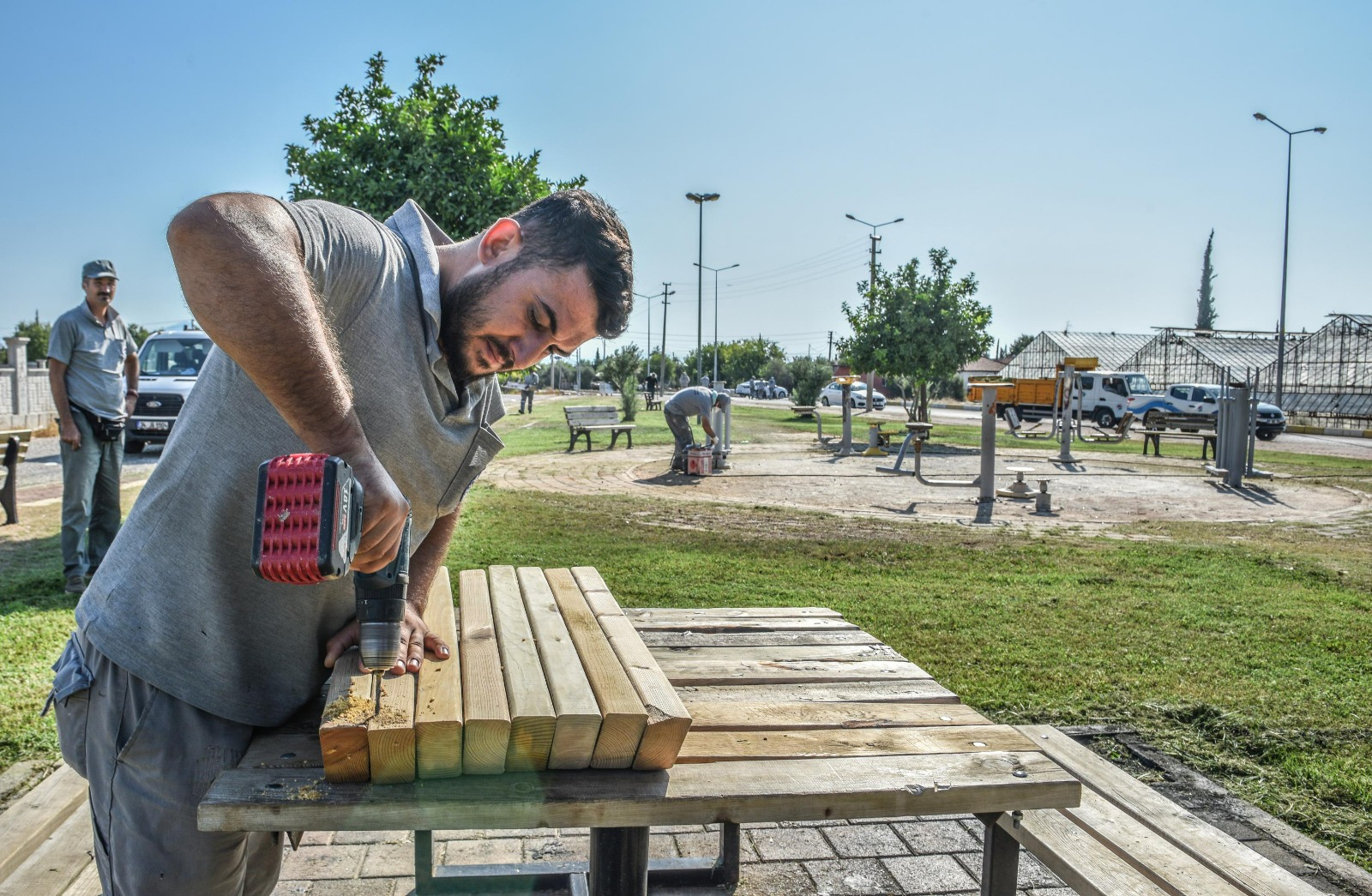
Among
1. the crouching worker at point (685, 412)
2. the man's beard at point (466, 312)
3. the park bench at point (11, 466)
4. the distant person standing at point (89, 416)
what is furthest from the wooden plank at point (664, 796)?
the crouching worker at point (685, 412)

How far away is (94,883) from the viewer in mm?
2572

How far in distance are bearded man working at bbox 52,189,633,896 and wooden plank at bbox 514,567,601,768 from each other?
0.27 meters

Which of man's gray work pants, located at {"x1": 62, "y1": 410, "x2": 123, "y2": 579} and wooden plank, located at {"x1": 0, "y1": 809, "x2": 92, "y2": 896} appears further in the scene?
man's gray work pants, located at {"x1": 62, "y1": 410, "x2": 123, "y2": 579}

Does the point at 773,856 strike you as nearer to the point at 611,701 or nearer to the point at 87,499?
the point at 611,701

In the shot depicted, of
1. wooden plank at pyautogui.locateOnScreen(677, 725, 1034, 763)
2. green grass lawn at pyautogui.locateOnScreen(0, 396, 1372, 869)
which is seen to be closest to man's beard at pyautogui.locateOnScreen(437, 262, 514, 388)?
wooden plank at pyautogui.locateOnScreen(677, 725, 1034, 763)

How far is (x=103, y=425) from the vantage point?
633 cm

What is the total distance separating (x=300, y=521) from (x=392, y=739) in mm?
462

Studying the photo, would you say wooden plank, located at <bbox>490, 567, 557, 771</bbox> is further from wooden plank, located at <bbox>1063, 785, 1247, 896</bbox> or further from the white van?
the white van

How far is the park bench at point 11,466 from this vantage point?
8281mm

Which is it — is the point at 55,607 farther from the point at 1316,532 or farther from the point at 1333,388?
the point at 1333,388

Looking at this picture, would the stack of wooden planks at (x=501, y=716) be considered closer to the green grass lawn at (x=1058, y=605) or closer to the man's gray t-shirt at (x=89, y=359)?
the green grass lawn at (x=1058, y=605)

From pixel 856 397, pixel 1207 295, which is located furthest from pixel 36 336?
pixel 1207 295

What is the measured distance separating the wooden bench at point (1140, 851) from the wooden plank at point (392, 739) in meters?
1.26

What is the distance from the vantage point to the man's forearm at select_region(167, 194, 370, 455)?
1411mm
